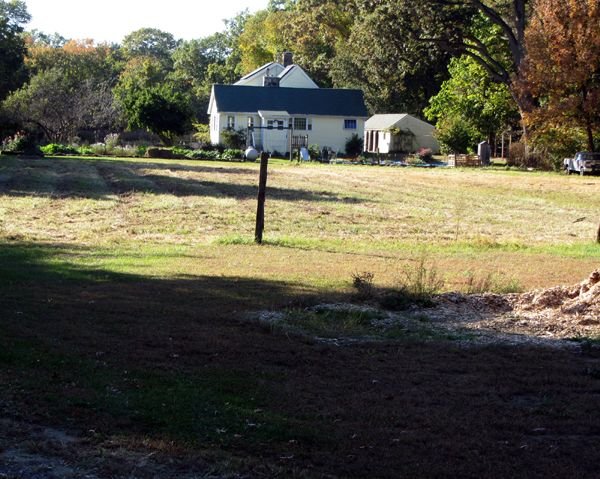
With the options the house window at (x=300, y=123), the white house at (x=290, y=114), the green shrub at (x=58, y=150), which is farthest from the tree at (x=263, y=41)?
the green shrub at (x=58, y=150)

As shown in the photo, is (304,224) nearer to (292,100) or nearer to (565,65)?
(565,65)

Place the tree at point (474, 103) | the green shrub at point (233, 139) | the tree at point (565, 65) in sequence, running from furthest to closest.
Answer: the green shrub at point (233, 139) → the tree at point (474, 103) → the tree at point (565, 65)

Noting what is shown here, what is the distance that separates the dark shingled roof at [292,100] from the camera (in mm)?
83562

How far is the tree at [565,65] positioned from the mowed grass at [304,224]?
23.3 feet

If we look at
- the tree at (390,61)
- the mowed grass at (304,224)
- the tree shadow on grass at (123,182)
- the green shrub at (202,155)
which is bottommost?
the mowed grass at (304,224)

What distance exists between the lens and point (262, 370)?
873 centimetres

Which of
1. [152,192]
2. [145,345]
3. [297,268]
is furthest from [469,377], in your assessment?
[152,192]

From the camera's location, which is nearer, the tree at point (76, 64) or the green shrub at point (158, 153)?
the green shrub at point (158, 153)

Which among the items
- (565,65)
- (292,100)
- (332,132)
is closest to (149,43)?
(292,100)

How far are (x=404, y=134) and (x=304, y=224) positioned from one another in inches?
2338

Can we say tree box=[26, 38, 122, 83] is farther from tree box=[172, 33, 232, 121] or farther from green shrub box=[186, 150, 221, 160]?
green shrub box=[186, 150, 221, 160]

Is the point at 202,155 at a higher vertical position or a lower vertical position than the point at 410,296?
higher

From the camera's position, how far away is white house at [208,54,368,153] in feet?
272

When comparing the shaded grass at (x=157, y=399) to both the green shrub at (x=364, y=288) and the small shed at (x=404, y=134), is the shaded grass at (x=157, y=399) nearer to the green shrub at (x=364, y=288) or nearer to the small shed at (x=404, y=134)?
the green shrub at (x=364, y=288)
